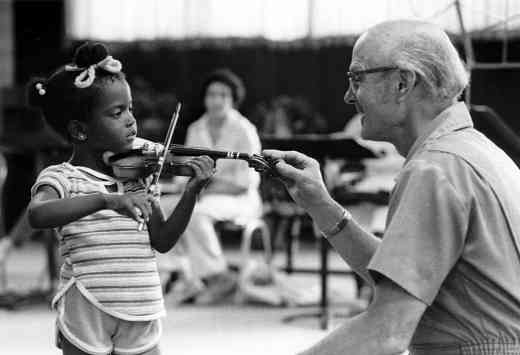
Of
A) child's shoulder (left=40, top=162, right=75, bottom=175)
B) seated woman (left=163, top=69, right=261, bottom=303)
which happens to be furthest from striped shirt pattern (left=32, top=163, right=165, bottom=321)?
seated woman (left=163, top=69, right=261, bottom=303)

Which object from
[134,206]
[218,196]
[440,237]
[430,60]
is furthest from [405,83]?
[218,196]

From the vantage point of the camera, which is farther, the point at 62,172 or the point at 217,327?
the point at 217,327

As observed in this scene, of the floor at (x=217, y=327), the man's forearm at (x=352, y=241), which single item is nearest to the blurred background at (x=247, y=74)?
the floor at (x=217, y=327)

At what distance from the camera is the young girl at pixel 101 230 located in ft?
5.71

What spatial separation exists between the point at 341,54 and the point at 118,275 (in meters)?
5.35

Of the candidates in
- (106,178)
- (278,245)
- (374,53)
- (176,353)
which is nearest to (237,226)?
(176,353)

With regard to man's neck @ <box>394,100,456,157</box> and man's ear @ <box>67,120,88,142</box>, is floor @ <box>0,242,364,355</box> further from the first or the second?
man's neck @ <box>394,100,456,157</box>

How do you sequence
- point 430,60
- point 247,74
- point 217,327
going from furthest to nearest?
point 247,74, point 217,327, point 430,60

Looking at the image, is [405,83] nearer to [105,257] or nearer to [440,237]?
[440,237]

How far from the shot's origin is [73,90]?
1.79 m

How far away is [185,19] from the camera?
285 inches

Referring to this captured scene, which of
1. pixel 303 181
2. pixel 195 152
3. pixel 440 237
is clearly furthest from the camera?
pixel 195 152

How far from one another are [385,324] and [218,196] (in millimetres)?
3395

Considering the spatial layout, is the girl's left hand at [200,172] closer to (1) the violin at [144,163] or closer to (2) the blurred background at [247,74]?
(1) the violin at [144,163]
